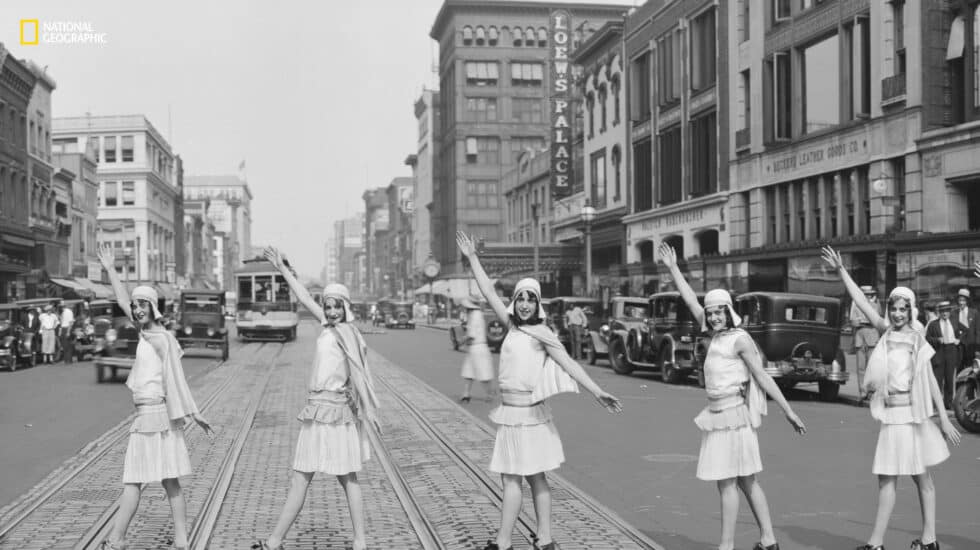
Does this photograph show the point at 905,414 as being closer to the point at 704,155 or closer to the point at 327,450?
the point at 327,450

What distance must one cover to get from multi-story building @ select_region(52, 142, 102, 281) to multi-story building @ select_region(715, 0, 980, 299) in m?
44.5

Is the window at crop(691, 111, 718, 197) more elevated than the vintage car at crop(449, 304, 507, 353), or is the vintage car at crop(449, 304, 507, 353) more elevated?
the window at crop(691, 111, 718, 197)

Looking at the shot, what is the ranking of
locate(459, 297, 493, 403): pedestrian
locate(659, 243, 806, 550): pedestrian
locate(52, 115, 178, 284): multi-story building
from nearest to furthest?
locate(659, 243, 806, 550): pedestrian → locate(459, 297, 493, 403): pedestrian → locate(52, 115, 178, 284): multi-story building

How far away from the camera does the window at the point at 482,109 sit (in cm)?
10362

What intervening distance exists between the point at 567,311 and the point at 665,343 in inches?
439

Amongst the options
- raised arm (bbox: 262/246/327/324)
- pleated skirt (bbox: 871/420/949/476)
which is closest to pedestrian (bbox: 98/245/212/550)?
raised arm (bbox: 262/246/327/324)

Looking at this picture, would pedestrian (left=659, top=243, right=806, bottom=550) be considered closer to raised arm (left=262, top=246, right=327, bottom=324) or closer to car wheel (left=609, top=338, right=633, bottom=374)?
raised arm (left=262, top=246, right=327, bottom=324)

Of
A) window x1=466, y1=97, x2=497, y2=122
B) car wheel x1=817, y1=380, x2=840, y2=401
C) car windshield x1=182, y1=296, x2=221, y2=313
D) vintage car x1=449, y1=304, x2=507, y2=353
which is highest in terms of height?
window x1=466, y1=97, x2=497, y2=122

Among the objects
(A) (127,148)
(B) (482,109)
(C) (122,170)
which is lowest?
(C) (122,170)

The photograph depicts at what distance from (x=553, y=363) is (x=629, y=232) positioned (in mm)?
42626

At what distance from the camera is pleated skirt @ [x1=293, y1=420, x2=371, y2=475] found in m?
6.79

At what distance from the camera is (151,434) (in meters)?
6.93

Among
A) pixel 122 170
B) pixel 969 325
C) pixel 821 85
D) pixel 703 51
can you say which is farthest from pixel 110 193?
pixel 969 325

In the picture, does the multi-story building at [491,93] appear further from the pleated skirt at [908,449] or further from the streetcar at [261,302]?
the pleated skirt at [908,449]
